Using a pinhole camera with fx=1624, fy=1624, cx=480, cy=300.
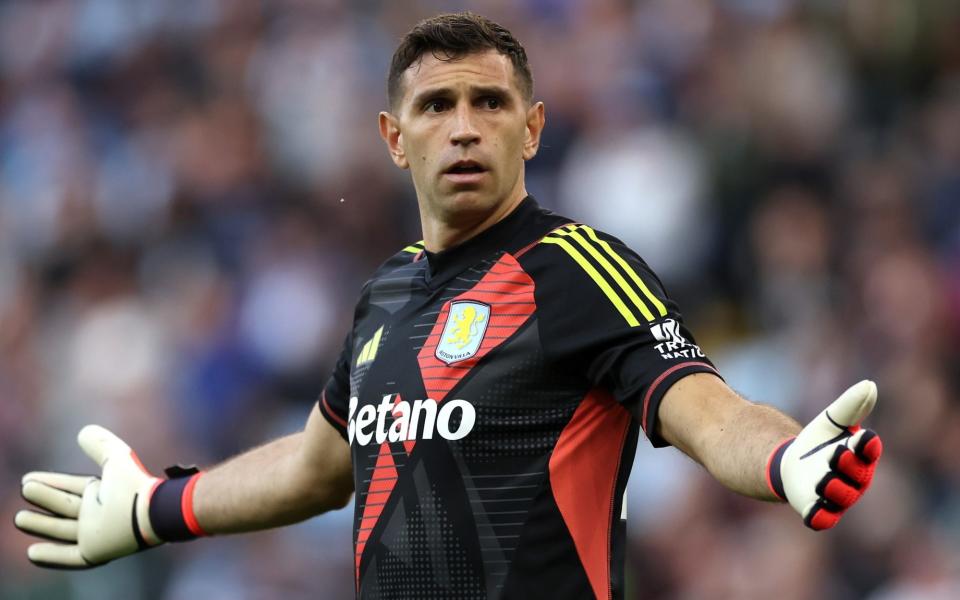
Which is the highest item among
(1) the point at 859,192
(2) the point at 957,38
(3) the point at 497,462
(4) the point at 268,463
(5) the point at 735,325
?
(2) the point at 957,38

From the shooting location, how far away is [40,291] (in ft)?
41.2

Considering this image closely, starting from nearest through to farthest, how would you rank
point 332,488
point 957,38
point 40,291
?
point 332,488, point 957,38, point 40,291

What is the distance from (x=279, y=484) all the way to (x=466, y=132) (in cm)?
139

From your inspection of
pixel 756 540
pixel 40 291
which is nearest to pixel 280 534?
pixel 756 540

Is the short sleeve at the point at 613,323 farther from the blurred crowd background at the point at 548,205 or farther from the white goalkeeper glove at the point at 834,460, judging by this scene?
the blurred crowd background at the point at 548,205

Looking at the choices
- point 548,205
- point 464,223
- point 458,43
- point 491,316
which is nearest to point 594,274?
point 491,316

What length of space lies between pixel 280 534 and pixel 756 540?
116 inches

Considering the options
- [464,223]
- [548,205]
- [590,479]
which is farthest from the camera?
[548,205]

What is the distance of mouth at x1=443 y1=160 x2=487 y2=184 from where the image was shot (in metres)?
4.64

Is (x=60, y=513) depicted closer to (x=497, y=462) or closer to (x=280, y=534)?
(x=497, y=462)

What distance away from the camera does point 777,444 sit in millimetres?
3666

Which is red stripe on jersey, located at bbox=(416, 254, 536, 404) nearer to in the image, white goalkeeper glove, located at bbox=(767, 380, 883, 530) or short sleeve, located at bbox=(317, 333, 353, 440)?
short sleeve, located at bbox=(317, 333, 353, 440)

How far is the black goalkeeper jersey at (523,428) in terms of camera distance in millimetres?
4227

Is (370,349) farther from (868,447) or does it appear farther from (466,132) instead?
(868,447)
